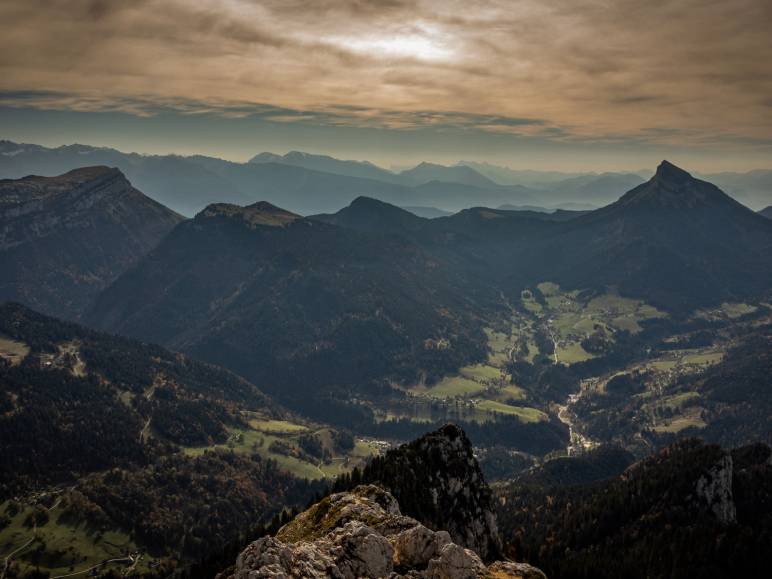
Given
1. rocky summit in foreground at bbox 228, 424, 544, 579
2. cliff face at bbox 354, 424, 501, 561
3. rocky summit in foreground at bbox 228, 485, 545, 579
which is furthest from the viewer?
cliff face at bbox 354, 424, 501, 561

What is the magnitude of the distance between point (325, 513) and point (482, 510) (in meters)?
52.8

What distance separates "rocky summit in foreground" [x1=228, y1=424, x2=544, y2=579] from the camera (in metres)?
72.4

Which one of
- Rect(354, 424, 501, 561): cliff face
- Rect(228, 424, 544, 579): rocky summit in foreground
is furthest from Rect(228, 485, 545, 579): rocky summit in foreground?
Rect(354, 424, 501, 561): cliff face

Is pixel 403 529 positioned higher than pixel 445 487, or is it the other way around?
pixel 403 529

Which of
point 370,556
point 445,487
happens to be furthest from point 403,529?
point 445,487

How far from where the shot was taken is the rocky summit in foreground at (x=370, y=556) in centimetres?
6831

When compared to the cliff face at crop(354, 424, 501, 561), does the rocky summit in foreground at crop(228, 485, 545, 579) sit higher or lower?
higher

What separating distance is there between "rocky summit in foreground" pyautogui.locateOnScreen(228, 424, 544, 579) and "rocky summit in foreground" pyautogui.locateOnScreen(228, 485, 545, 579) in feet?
0.40

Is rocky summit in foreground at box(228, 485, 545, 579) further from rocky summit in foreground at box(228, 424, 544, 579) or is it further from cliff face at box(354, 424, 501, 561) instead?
cliff face at box(354, 424, 501, 561)

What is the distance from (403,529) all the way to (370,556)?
16.5 m

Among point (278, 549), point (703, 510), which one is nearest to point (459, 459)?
point (278, 549)

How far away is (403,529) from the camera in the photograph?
91.2 meters

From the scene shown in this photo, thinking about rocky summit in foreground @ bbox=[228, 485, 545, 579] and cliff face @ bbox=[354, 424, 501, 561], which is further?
cliff face @ bbox=[354, 424, 501, 561]

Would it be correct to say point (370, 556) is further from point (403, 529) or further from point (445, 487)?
point (445, 487)
